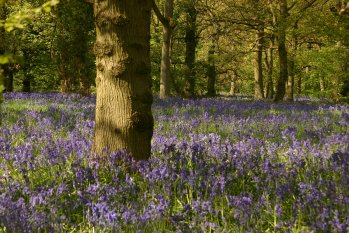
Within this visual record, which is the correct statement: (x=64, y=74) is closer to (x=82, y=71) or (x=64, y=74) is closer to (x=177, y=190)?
(x=82, y=71)

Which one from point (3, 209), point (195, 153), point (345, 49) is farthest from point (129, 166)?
point (345, 49)

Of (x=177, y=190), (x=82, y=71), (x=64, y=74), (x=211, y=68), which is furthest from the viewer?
(x=211, y=68)

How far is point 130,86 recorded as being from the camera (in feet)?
14.0

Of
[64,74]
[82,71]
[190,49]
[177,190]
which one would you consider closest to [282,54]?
[190,49]

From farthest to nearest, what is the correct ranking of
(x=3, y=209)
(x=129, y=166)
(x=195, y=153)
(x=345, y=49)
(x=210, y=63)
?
1. (x=210, y=63)
2. (x=345, y=49)
3. (x=195, y=153)
4. (x=129, y=166)
5. (x=3, y=209)

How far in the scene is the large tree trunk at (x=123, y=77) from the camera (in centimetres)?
417

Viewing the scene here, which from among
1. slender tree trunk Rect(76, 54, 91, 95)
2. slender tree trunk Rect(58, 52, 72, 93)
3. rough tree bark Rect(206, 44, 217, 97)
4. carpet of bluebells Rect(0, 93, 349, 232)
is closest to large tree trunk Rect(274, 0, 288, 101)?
rough tree bark Rect(206, 44, 217, 97)

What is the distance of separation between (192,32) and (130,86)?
16754 millimetres

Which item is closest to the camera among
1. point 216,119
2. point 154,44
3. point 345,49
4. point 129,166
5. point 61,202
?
point 61,202

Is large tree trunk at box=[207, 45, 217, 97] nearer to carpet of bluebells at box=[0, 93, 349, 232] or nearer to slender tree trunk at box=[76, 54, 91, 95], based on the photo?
slender tree trunk at box=[76, 54, 91, 95]

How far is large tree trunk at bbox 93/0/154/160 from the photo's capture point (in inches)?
164

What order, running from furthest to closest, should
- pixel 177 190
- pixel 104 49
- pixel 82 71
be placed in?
pixel 82 71
pixel 104 49
pixel 177 190

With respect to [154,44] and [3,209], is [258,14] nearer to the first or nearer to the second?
[154,44]

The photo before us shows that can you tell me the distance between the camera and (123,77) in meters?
4.23
